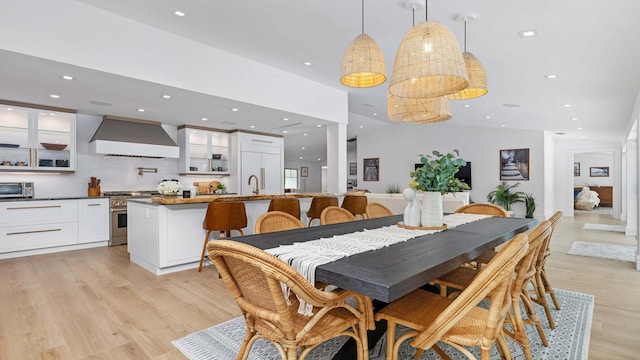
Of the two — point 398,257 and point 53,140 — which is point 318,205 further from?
point 53,140

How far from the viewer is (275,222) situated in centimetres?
250

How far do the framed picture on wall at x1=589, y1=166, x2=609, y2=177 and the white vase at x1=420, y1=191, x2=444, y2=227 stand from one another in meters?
14.7

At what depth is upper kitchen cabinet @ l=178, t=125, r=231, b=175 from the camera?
6.57 meters

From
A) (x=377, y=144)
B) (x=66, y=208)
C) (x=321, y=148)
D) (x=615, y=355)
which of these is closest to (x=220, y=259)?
(x=615, y=355)

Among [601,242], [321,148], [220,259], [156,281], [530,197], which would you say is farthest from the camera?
[321,148]

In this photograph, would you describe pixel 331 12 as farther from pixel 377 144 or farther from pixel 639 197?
pixel 377 144

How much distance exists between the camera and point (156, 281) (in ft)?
11.3

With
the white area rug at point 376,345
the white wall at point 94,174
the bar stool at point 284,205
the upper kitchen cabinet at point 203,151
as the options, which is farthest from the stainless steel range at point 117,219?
the white area rug at point 376,345

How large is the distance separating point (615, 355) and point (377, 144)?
9.65m

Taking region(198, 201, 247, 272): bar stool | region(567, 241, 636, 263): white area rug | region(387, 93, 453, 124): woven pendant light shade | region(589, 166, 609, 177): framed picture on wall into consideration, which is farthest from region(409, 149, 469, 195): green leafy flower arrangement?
region(589, 166, 609, 177): framed picture on wall

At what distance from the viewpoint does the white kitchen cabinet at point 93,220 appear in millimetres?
5090

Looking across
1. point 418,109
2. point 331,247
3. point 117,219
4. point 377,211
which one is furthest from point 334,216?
point 117,219

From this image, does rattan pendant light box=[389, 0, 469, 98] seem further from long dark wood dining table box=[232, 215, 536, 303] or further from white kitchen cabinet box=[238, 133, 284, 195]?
white kitchen cabinet box=[238, 133, 284, 195]

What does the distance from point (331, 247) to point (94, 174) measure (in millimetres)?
5793
